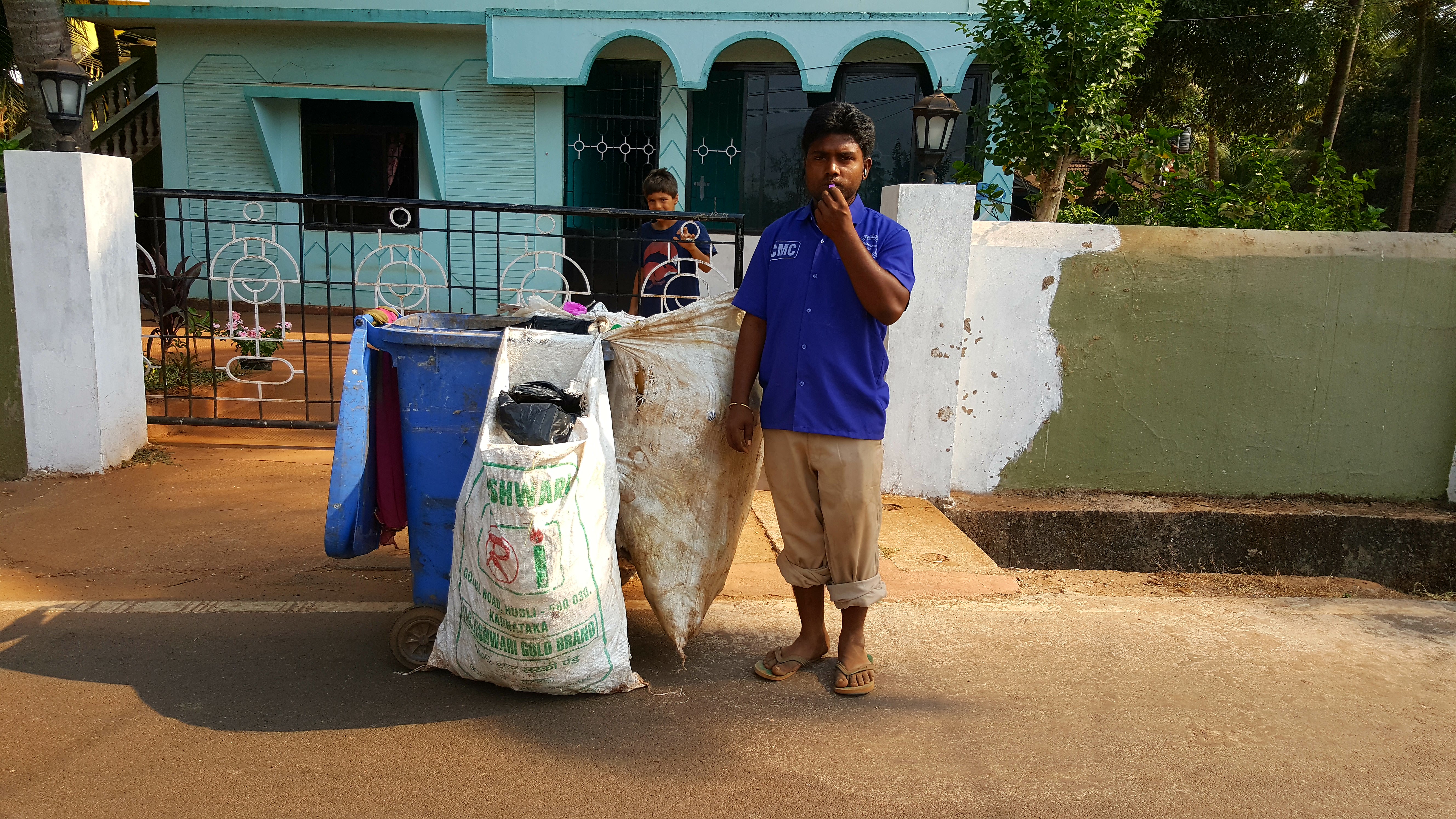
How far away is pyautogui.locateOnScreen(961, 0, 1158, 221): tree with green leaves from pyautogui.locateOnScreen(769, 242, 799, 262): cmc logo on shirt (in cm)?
379

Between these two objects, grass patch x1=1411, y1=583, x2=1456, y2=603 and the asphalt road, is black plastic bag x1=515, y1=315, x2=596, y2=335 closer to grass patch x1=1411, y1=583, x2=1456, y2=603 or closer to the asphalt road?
the asphalt road

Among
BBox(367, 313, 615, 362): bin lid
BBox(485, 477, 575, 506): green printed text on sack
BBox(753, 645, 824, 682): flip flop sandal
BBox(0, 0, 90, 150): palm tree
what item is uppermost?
BBox(0, 0, 90, 150): palm tree

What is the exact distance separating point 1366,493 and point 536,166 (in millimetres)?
9411

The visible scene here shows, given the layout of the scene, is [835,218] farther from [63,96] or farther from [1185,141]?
[1185,141]

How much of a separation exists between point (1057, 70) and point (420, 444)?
4987mm

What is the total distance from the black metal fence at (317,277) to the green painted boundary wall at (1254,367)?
6.51 ft

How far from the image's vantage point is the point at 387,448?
3.06 m

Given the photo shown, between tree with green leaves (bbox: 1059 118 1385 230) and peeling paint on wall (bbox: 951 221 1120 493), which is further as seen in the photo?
tree with green leaves (bbox: 1059 118 1385 230)

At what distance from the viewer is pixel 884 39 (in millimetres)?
11062

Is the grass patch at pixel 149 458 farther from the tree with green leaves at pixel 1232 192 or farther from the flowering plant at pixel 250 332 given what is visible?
the tree with green leaves at pixel 1232 192

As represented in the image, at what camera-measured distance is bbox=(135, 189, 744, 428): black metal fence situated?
532 cm

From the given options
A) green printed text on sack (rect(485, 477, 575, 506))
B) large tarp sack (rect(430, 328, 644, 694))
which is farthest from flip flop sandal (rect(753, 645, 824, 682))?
green printed text on sack (rect(485, 477, 575, 506))

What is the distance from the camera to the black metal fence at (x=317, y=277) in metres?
5.32

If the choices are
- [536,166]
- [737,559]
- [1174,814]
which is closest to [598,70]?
[536,166]
